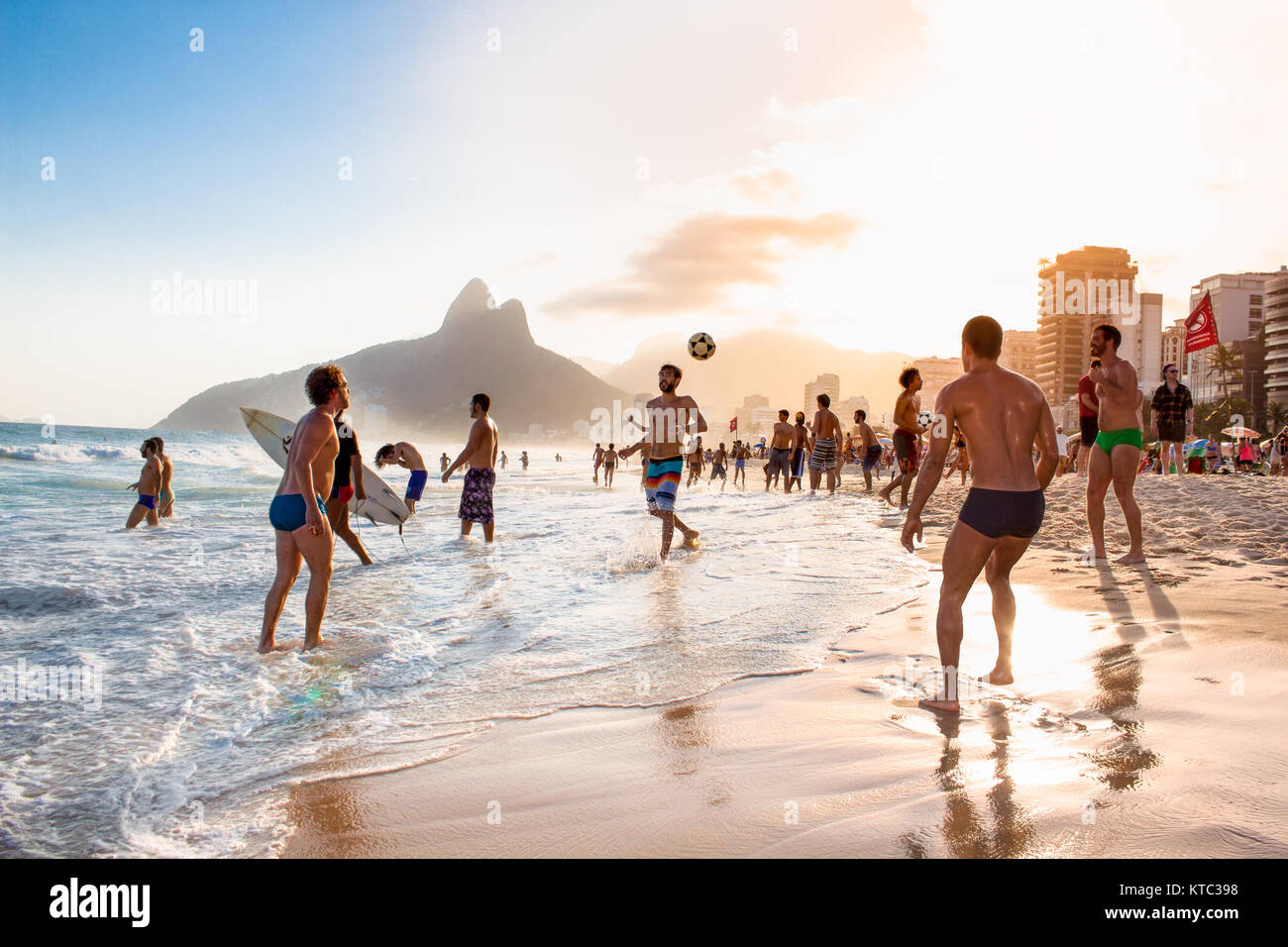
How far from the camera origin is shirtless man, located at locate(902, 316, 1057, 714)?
3.23 metres

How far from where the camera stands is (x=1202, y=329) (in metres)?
25.8

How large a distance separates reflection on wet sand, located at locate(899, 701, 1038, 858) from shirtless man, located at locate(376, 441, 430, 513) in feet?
29.4

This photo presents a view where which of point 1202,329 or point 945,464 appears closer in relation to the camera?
point 945,464

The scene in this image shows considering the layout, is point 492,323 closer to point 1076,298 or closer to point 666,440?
point 1076,298

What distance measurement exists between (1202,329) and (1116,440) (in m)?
26.0

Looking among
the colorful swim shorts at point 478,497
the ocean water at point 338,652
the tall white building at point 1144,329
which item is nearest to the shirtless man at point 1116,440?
the ocean water at point 338,652

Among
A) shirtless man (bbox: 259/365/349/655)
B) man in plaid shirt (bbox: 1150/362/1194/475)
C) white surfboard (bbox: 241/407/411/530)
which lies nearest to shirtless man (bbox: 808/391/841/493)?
man in plaid shirt (bbox: 1150/362/1194/475)

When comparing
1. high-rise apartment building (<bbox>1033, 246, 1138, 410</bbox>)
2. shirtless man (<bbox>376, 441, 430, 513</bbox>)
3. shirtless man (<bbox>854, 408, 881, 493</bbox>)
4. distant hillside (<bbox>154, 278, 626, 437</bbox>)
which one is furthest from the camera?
distant hillside (<bbox>154, 278, 626, 437</bbox>)

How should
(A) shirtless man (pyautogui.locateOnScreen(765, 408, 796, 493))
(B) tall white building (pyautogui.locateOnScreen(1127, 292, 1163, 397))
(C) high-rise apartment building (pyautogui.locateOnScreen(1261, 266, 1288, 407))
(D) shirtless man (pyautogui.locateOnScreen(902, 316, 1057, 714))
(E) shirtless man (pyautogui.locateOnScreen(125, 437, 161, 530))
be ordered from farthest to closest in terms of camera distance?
(B) tall white building (pyautogui.locateOnScreen(1127, 292, 1163, 397)), (C) high-rise apartment building (pyautogui.locateOnScreen(1261, 266, 1288, 407)), (A) shirtless man (pyautogui.locateOnScreen(765, 408, 796, 493)), (E) shirtless man (pyautogui.locateOnScreen(125, 437, 161, 530)), (D) shirtless man (pyautogui.locateOnScreen(902, 316, 1057, 714))

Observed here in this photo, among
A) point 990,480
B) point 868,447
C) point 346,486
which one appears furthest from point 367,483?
point 868,447

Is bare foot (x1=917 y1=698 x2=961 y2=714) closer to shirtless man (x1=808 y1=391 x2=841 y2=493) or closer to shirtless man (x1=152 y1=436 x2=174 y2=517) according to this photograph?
shirtless man (x1=808 y1=391 x2=841 y2=493)
